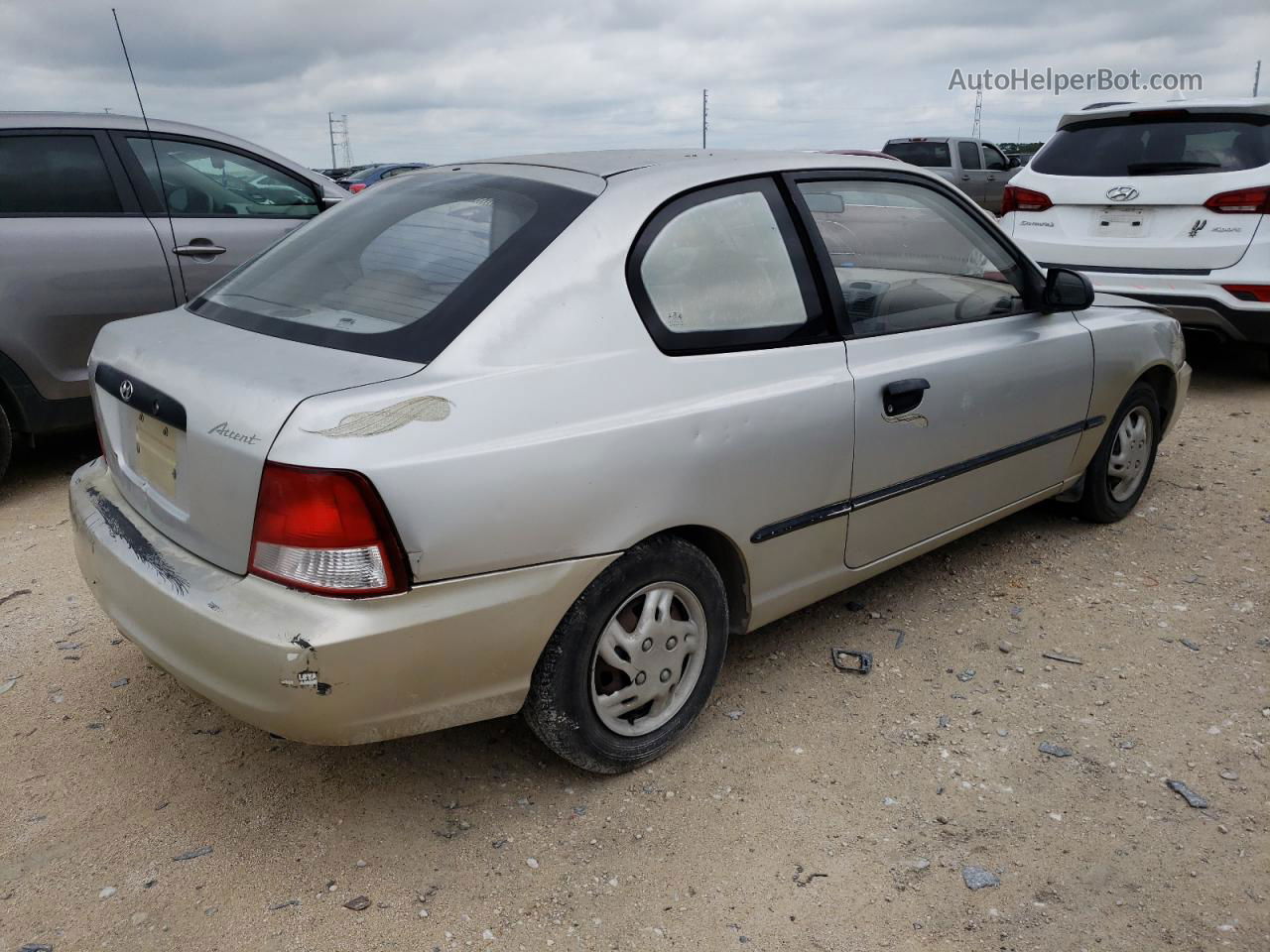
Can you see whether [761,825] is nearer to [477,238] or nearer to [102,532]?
[477,238]

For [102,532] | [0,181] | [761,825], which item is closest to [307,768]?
[102,532]

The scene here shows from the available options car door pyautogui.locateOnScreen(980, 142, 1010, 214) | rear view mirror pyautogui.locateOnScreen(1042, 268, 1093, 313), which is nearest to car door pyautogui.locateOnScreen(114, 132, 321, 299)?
rear view mirror pyautogui.locateOnScreen(1042, 268, 1093, 313)

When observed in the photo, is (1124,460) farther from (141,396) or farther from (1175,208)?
(141,396)

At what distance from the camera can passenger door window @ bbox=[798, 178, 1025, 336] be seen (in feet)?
10.2

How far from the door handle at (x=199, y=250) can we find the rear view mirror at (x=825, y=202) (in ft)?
11.1

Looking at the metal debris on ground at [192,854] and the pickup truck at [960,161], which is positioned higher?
the pickup truck at [960,161]

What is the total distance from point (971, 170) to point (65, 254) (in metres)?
16.7

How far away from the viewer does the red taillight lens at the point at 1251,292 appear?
242 inches

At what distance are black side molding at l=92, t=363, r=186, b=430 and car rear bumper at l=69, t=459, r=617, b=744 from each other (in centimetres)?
30

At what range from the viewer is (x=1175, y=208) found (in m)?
6.36

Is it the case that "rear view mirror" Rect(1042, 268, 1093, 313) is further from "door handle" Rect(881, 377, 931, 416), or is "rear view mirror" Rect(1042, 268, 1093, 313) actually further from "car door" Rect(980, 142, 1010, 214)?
"car door" Rect(980, 142, 1010, 214)

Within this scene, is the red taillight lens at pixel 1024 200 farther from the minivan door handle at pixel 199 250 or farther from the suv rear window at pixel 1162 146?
the minivan door handle at pixel 199 250

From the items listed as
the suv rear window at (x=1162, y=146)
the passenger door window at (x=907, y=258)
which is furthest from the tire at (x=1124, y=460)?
the suv rear window at (x=1162, y=146)

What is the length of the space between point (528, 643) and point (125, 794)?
1.23 m
